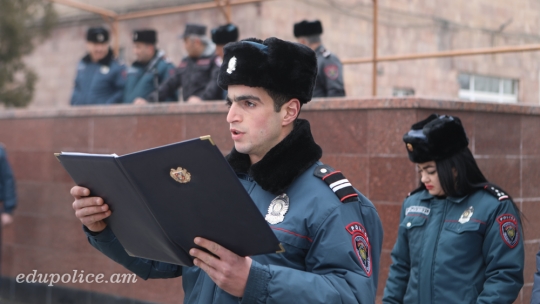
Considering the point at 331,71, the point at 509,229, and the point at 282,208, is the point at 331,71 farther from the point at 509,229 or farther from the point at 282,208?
the point at 282,208

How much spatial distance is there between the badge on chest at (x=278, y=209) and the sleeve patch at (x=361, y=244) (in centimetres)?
23

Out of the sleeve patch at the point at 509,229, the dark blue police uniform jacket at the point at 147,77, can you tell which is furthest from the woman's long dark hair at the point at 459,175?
the dark blue police uniform jacket at the point at 147,77

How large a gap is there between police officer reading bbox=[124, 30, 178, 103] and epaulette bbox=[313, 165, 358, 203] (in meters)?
5.69

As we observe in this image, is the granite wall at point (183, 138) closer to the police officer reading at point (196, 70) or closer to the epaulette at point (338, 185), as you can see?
the police officer reading at point (196, 70)

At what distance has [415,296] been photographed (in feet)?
13.0

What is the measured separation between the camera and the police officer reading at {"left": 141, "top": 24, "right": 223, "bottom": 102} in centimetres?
742

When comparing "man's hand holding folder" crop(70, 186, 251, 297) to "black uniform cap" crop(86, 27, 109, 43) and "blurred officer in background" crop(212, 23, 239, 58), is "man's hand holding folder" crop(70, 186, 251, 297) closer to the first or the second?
"blurred officer in background" crop(212, 23, 239, 58)

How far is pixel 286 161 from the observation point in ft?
8.23

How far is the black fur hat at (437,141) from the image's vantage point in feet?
Answer: 13.2

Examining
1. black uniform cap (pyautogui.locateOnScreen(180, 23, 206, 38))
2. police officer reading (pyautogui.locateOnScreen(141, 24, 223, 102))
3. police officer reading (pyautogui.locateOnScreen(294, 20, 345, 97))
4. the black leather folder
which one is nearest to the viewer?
the black leather folder

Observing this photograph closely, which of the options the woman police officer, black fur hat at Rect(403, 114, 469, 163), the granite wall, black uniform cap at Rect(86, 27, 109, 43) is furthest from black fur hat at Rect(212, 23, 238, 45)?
black fur hat at Rect(403, 114, 469, 163)

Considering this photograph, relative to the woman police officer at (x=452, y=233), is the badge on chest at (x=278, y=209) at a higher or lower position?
higher

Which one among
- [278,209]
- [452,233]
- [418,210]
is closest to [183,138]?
[418,210]

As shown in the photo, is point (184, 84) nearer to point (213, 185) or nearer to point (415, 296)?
point (415, 296)
